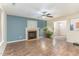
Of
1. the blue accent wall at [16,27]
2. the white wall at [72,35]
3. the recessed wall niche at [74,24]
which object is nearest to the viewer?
the recessed wall niche at [74,24]

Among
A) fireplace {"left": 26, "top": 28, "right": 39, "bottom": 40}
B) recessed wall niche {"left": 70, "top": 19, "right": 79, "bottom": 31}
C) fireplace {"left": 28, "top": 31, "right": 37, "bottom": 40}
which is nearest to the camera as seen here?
recessed wall niche {"left": 70, "top": 19, "right": 79, "bottom": 31}

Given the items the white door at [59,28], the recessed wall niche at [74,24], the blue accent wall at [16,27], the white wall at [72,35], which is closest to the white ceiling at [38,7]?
the recessed wall niche at [74,24]

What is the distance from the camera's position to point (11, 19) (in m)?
6.46

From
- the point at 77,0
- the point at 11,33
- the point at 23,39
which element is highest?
the point at 77,0

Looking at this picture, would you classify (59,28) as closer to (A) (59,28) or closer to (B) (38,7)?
(A) (59,28)

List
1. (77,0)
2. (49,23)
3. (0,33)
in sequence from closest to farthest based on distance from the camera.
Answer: (77,0) → (0,33) → (49,23)

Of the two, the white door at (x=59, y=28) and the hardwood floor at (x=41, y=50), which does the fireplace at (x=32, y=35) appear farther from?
the hardwood floor at (x=41, y=50)

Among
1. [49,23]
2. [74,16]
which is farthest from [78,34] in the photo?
[49,23]

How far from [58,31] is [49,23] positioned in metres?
1.86

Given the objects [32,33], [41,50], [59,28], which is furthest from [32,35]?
[41,50]

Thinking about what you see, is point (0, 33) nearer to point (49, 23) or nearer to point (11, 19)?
point (11, 19)

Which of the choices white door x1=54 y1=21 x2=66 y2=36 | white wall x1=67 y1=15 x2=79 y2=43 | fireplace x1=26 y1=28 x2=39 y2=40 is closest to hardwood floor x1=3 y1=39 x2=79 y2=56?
white wall x1=67 y1=15 x2=79 y2=43

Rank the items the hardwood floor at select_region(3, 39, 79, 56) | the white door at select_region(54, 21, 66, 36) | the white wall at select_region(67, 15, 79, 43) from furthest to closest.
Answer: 1. the white door at select_region(54, 21, 66, 36)
2. the white wall at select_region(67, 15, 79, 43)
3. the hardwood floor at select_region(3, 39, 79, 56)

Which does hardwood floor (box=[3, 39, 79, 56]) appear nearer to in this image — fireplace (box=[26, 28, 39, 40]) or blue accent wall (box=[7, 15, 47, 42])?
blue accent wall (box=[7, 15, 47, 42])
